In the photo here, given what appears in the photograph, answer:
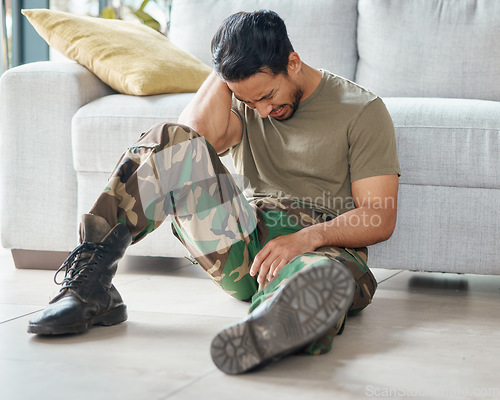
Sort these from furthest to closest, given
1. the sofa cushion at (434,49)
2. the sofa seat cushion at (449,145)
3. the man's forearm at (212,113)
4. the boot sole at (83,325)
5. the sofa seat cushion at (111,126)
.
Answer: the sofa cushion at (434,49) → the sofa seat cushion at (111,126) → the sofa seat cushion at (449,145) → the man's forearm at (212,113) → the boot sole at (83,325)

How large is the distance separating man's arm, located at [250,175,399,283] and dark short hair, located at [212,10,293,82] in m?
0.33

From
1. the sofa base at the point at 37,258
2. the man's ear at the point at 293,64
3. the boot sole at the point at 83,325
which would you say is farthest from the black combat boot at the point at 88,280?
the sofa base at the point at 37,258

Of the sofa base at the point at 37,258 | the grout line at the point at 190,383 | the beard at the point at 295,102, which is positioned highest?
the beard at the point at 295,102

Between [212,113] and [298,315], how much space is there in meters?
0.69

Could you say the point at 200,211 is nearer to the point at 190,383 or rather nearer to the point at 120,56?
the point at 190,383

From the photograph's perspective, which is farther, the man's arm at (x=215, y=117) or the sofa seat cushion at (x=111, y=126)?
the sofa seat cushion at (x=111, y=126)

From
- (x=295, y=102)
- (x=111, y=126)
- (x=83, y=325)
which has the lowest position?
(x=83, y=325)

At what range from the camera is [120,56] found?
2076 millimetres

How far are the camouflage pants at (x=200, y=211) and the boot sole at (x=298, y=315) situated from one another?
191 millimetres

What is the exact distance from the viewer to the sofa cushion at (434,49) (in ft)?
7.26

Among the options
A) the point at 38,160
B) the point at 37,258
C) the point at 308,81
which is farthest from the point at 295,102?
the point at 37,258

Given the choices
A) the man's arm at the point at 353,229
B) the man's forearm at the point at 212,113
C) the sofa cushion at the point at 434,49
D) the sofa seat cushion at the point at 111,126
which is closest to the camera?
the man's arm at the point at 353,229

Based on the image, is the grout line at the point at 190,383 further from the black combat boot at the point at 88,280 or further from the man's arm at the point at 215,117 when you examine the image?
the man's arm at the point at 215,117

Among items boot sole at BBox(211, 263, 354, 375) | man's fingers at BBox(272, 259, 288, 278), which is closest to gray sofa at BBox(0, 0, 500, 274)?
man's fingers at BBox(272, 259, 288, 278)
